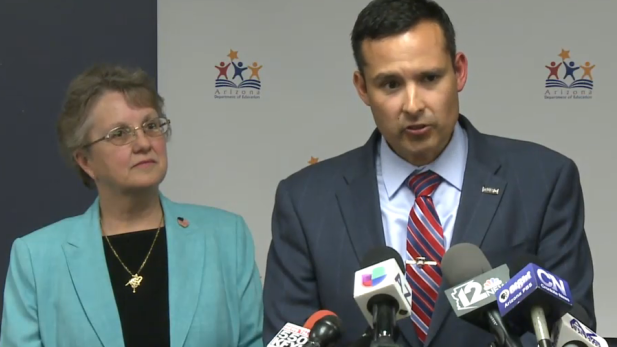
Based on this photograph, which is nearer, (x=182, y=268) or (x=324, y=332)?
(x=324, y=332)

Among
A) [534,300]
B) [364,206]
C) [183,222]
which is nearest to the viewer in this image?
[534,300]

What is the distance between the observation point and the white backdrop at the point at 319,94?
3.29 meters

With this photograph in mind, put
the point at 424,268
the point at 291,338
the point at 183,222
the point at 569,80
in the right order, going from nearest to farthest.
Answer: the point at 291,338, the point at 424,268, the point at 183,222, the point at 569,80

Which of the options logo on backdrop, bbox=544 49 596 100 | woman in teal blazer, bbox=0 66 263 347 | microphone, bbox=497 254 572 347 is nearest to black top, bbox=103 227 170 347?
woman in teal blazer, bbox=0 66 263 347

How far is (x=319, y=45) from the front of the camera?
339 cm

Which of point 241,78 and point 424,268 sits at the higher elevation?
point 241,78

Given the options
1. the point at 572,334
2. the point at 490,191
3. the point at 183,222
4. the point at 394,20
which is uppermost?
the point at 394,20

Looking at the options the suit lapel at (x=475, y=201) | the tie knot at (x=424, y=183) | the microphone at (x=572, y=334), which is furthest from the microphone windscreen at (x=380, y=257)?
the tie knot at (x=424, y=183)

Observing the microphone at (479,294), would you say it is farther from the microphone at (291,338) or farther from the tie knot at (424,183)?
the tie knot at (424,183)

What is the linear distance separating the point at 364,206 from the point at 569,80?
1.89 m

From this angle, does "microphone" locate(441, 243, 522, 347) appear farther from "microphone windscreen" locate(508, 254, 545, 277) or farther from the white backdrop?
the white backdrop

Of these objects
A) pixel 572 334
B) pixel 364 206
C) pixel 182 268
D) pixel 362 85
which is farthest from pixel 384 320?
pixel 182 268

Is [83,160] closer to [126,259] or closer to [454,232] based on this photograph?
[126,259]

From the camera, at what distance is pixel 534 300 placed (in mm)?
1088
